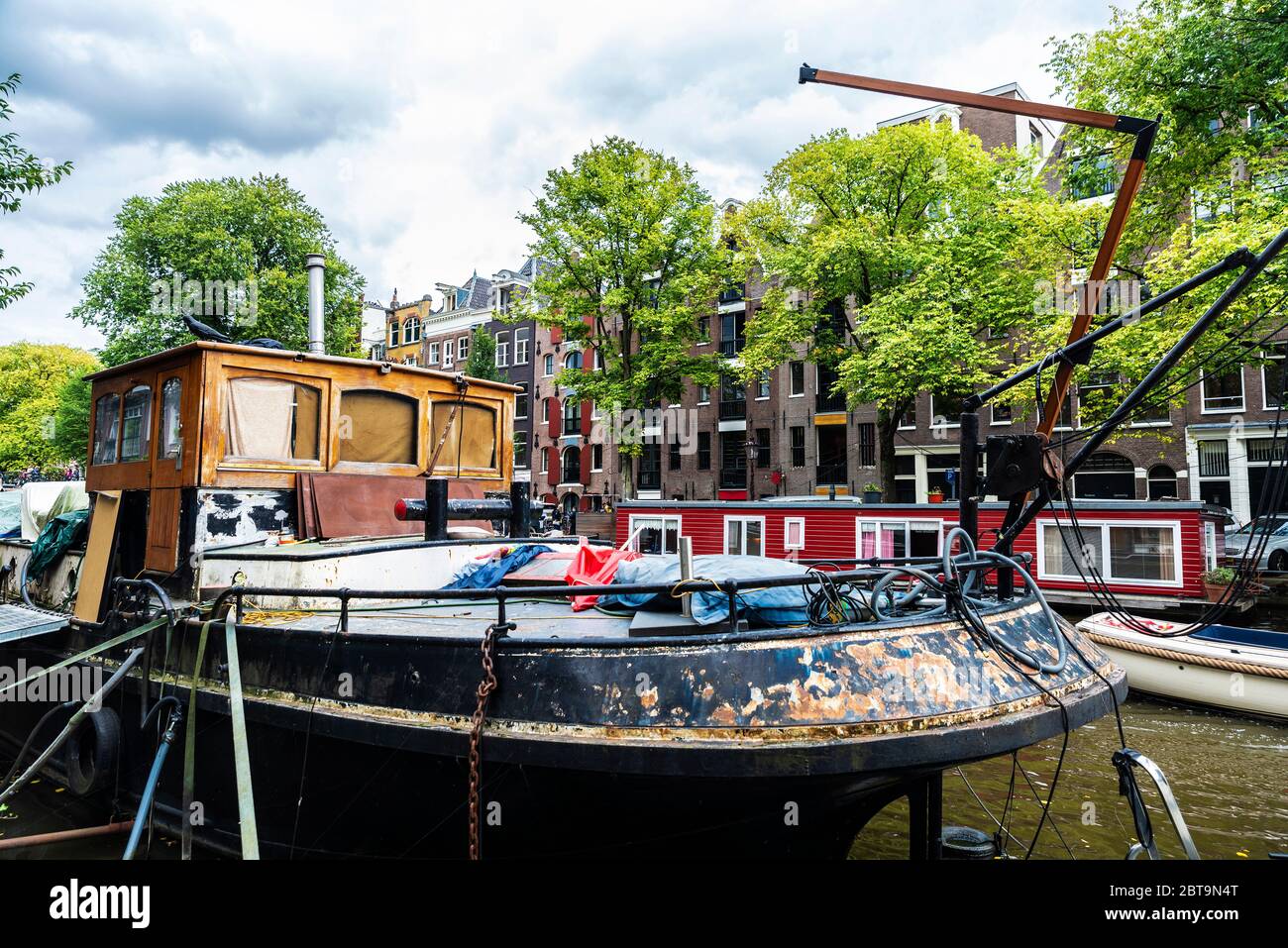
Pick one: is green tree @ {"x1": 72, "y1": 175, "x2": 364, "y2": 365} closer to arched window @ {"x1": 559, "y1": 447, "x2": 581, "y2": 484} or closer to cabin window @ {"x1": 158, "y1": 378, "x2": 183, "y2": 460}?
arched window @ {"x1": 559, "y1": 447, "x2": 581, "y2": 484}

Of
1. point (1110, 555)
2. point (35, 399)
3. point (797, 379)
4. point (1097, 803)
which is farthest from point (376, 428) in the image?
point (35, 399)

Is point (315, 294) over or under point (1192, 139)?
under

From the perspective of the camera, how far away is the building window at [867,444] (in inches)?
1248

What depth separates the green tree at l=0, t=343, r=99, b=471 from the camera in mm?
47000

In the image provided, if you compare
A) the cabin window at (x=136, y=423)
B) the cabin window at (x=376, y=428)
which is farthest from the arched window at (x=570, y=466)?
the cabin window at (x=136, y=423)

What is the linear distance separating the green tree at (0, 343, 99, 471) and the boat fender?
4291 centimetres

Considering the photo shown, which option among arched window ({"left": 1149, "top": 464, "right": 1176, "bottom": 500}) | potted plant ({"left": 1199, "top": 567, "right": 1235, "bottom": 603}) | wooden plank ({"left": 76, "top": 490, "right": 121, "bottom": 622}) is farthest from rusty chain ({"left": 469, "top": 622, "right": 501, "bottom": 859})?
arched window ({"left": 1149, "top": 464, "right": 1176, "bottom": 500})

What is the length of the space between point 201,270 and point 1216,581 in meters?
34.5

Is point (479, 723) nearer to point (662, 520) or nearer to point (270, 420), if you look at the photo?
point (270, 420)

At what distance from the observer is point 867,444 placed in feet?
105

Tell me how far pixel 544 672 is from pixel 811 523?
51.2ft

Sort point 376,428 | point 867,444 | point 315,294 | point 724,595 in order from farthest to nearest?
1. point 867,444
2. point 315,294
3. point 376,428
4. point 724,595

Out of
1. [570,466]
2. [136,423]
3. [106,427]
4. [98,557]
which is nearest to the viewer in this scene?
[98,557]

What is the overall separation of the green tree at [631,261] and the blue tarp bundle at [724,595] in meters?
21.7
